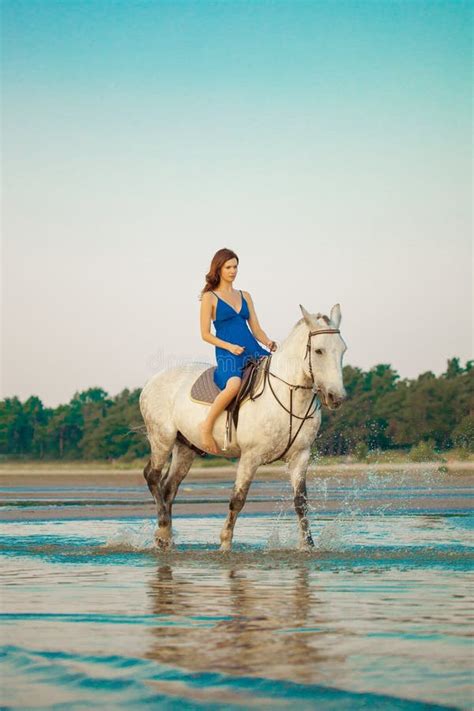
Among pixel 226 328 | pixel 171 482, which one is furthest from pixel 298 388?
pixel 171 482

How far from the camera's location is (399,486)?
31.5 metres

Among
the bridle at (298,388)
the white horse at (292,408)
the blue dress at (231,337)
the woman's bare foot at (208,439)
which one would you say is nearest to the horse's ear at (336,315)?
the white horse at (292,408)

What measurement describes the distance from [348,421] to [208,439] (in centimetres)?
5115

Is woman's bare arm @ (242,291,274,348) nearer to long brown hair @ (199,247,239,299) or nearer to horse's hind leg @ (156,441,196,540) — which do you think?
long brown hair @ (199,247,239,299)

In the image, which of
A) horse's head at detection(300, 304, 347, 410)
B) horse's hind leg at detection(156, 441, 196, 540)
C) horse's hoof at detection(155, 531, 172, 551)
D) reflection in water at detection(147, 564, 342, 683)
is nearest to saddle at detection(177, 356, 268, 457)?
horse's head at detection(300, 304, 347, 410)

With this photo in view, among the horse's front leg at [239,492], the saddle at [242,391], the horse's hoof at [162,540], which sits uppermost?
the saddle at [242,391]

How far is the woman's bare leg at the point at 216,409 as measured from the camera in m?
11.4

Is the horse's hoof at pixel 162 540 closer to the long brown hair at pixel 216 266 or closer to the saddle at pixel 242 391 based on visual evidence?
the saddle at pixel 242 391

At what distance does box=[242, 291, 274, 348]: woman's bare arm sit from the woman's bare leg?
74 cm

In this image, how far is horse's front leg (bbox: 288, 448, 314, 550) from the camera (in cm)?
1121

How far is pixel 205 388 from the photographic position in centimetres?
1196

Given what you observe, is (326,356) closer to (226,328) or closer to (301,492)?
(226,328)

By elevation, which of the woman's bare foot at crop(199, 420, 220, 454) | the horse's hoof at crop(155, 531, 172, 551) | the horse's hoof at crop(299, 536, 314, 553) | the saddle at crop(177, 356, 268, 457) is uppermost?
the saddle at crop(177, 356, 268, 457)

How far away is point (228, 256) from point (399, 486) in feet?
68.5
